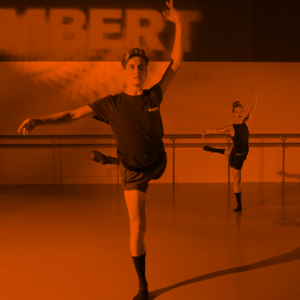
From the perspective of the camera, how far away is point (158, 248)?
9.39ft

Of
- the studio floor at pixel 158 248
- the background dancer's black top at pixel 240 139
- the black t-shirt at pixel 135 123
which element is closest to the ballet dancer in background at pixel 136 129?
the black t-shirt at pixel 135 123

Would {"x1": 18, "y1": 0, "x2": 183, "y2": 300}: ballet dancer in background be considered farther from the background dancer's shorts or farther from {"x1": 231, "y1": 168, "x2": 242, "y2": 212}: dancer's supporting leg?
{"x1": 231, "y1": 168, "x2": 242, "y2": 212}: dancer's supporting leg

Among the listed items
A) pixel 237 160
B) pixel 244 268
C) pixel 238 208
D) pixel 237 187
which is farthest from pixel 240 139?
pixel 244 268

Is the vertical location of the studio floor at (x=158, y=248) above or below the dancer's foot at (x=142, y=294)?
below

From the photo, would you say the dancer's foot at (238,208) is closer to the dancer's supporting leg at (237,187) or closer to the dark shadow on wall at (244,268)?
the dancer's supporting leg at (237,187)

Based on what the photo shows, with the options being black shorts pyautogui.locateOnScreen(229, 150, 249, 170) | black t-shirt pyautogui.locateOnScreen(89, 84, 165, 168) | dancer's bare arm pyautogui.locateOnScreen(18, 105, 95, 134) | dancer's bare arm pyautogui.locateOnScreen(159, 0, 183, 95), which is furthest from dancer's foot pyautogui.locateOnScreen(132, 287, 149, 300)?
black shorts pyautogui.locateOnScreen(229, 150, 249, 170)

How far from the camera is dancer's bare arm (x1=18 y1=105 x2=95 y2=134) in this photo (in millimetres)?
1643

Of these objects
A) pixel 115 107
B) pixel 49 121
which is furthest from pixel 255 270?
pixel 49 121

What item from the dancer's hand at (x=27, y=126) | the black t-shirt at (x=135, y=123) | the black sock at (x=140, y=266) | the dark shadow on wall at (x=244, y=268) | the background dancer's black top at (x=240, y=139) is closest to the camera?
the dancer's hand at (x=27, y=126)

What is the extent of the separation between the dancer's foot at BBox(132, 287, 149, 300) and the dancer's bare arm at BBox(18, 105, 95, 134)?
109 centimetres

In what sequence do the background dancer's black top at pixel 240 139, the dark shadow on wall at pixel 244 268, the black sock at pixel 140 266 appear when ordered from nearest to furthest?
the black sock at pixel 140 266 → the dark shadow on wall at pixel 244 268 → the background dancer's black top at pixel 240 139

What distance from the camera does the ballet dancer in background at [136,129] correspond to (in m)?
1.88

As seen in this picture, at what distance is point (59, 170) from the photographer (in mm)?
6203

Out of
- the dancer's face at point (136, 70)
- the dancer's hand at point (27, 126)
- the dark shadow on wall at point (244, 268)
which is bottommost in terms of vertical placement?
the dark shadow on wall at point (244, 268)
